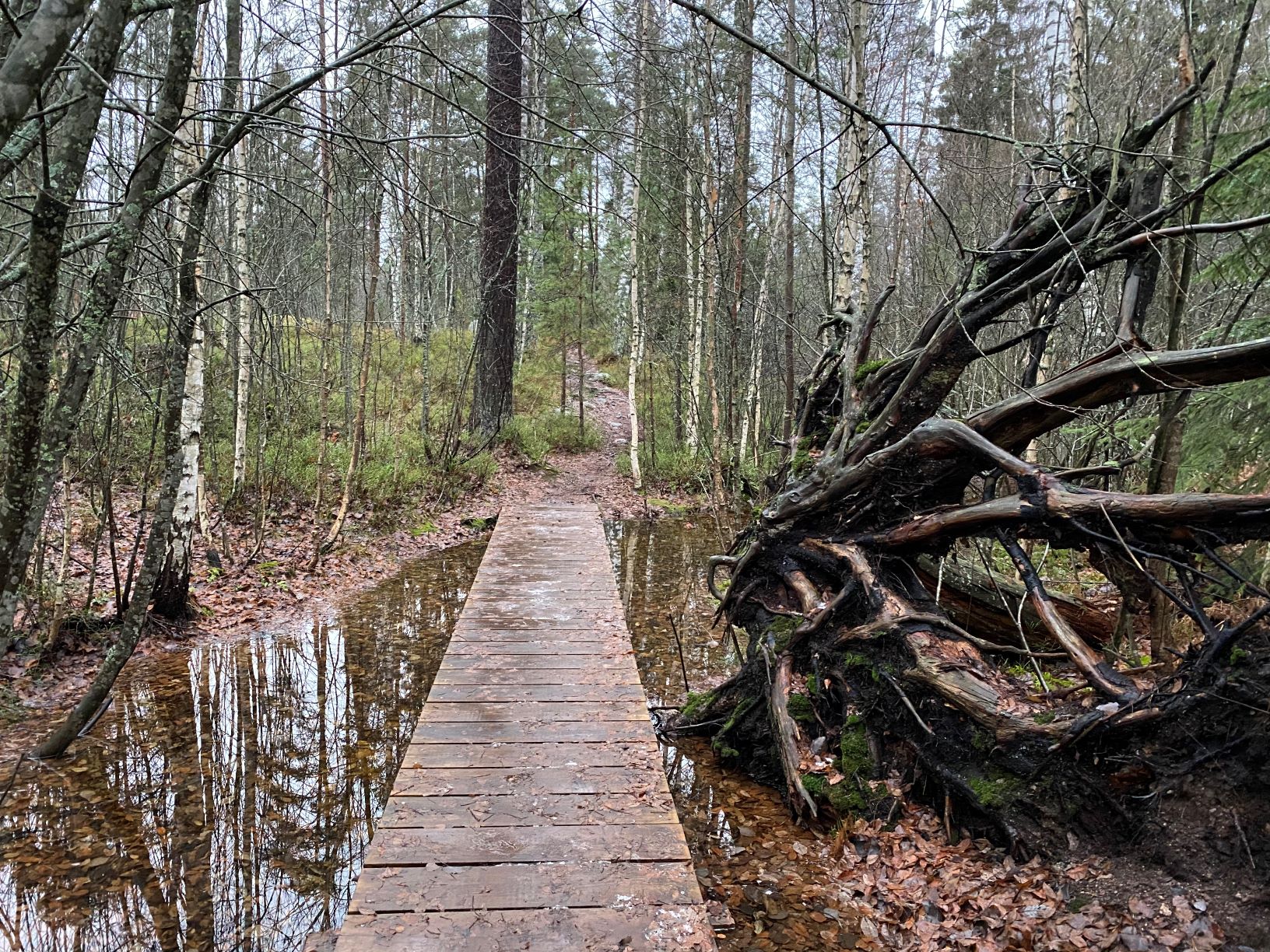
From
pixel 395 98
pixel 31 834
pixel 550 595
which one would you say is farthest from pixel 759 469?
pixel 31 834

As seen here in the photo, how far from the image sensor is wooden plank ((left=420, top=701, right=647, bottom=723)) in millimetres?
→ 4277

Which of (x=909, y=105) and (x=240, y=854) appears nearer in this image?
(x=240, y=854)

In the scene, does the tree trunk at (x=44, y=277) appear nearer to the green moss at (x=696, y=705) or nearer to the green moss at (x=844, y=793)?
the green moss at (x=844, y=793)

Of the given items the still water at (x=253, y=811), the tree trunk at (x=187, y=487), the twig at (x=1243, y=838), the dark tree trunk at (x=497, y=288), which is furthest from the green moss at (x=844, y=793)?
the dark tree trunk at (x=497, y=288)

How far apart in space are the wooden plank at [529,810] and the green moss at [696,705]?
6.85ft

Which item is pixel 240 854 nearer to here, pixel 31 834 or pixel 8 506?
pixel 31 834

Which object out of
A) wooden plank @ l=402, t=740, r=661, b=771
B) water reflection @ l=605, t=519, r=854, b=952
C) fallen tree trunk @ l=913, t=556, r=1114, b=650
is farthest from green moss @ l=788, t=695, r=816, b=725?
fallen tree trunk @ l=913, t=556, r=1114, b=650

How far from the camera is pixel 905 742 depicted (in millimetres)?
4051

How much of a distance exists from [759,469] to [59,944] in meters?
12.0

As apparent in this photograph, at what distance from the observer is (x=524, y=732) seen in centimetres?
410

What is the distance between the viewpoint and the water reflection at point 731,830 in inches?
135

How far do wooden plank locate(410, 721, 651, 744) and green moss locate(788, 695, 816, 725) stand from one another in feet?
3.26

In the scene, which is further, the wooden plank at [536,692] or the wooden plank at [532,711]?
the wooden plank at [536,692]

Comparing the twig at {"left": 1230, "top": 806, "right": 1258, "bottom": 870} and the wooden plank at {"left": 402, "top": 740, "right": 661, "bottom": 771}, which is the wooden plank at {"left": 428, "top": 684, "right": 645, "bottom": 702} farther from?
the twig at {"left": 1230, "top": 806, "right": 1258, "bottom": 870}
